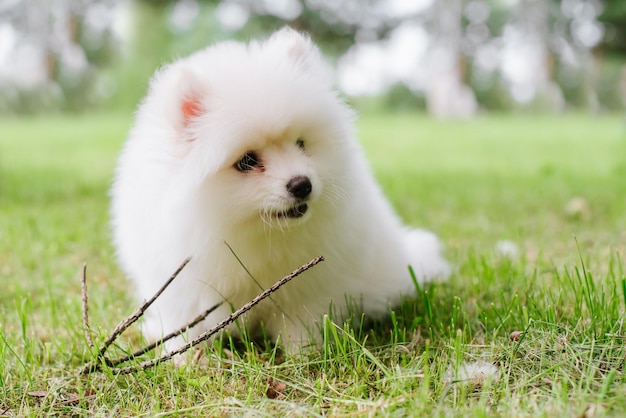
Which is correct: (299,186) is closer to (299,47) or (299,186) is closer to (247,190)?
(247,190)

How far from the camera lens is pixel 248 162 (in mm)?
2229

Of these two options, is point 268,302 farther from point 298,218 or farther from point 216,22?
point 216,22

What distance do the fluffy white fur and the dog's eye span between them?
0.06 feet

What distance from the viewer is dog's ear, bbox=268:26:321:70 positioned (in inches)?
96.7

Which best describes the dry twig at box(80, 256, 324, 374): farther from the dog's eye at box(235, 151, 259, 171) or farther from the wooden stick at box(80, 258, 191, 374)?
the dog's eye at box(235, 151, 259, 171)

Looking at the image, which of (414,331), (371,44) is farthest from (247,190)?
(371,44)

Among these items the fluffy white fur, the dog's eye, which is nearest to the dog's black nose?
the fluffy white fur

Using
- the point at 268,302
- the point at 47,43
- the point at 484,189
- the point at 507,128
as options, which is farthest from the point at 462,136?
the point at 47,43

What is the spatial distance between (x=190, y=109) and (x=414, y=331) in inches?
49.4

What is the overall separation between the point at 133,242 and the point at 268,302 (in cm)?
63

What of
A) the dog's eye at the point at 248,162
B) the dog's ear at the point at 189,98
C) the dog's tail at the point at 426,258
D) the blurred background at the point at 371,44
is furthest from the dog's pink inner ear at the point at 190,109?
the blurred background at the point at 371,44

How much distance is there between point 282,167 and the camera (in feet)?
7.18

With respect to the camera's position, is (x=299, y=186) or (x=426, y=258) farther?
(x=426, y=258)

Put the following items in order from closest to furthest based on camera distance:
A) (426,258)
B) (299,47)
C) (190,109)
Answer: (190,109)
(299,47)
(426,258)
